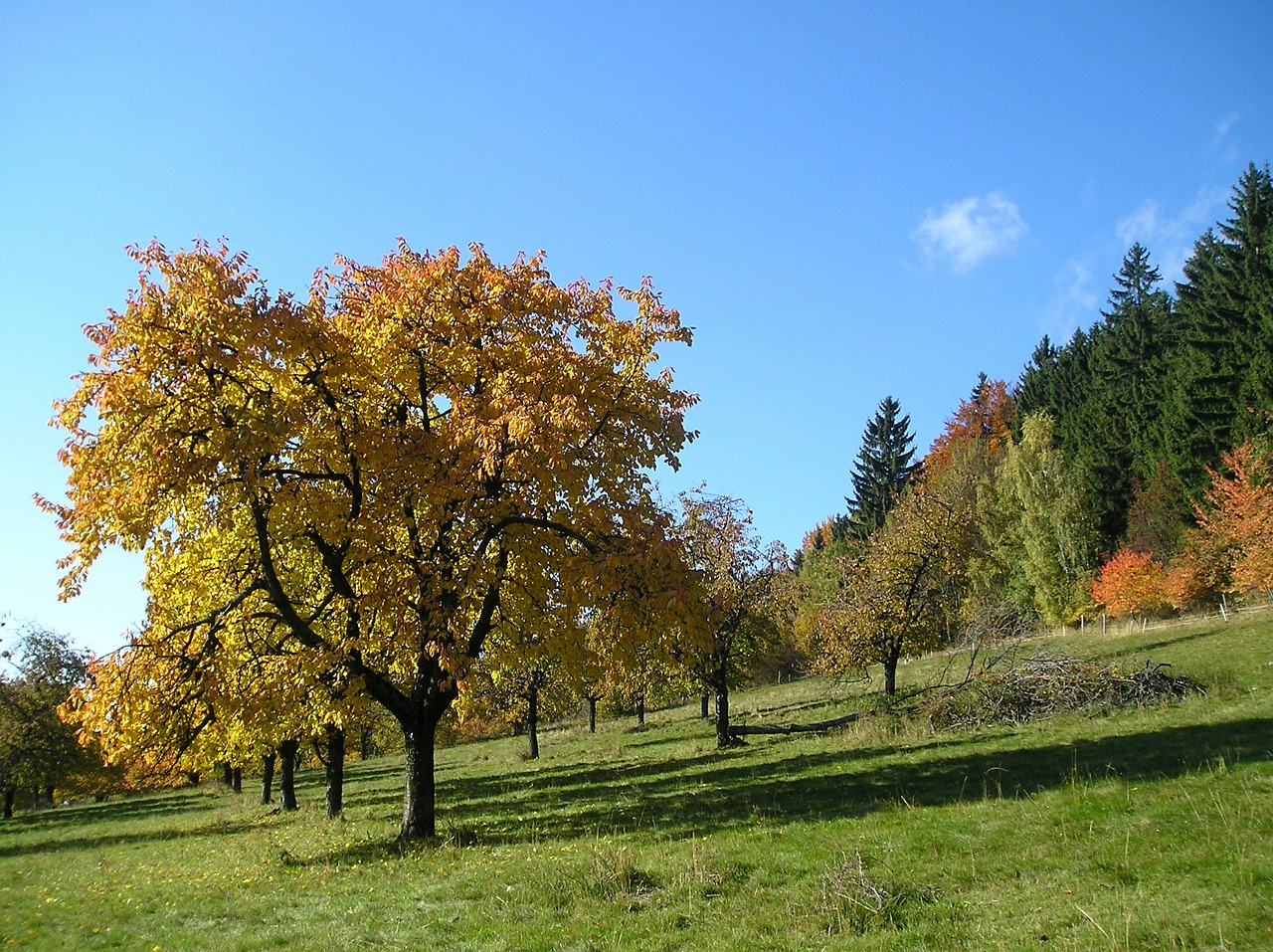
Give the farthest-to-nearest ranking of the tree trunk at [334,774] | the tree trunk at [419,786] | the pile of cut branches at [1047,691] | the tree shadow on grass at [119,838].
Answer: the tree shadow on grass at [119,838] < the tree trunk at [334,774] < the pile of cut branches at [1047,691] < the tree trunk at [419,786]

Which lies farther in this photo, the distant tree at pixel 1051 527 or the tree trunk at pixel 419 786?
the distant tree at pixel 1051 527

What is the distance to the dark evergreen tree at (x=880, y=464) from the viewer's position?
90875 millimetres

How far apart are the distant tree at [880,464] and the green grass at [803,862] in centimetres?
6901

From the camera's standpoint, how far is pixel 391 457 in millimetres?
14109

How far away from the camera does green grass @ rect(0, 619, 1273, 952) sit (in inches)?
292

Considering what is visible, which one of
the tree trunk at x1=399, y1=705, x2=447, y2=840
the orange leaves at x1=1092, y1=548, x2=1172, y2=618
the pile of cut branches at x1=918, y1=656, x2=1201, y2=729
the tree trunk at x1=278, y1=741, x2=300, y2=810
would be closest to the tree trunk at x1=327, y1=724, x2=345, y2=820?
the tree trunk at x1=278, y1=741, x2=300, y2=810

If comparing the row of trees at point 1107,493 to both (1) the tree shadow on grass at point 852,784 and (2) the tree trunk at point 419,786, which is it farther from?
(2) the tree trunk at point 419,786

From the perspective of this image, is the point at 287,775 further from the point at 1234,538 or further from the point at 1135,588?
the point at 1135,588

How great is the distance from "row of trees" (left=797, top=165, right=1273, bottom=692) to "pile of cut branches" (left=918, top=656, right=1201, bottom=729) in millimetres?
2687

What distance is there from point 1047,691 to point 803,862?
15528mm

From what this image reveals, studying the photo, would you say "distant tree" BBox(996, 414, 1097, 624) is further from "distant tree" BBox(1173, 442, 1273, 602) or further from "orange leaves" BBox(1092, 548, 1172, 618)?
"distant tree" BBox(1173, 442, 1273, 602)

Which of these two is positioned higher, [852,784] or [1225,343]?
[1225,343]

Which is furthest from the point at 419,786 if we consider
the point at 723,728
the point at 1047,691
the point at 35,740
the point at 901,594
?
the point at 35,740

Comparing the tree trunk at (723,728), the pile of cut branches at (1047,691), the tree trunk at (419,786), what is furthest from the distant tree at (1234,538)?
the tree trunk at (419,786)
